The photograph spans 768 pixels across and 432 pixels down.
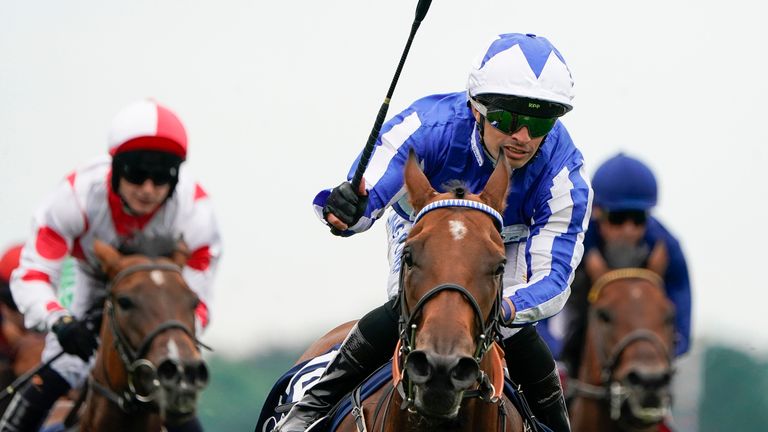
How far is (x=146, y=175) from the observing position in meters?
9.70

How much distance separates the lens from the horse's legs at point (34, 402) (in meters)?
9.51

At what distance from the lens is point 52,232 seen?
966 centimetres

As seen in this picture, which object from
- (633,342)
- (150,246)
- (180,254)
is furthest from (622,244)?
(150,246)

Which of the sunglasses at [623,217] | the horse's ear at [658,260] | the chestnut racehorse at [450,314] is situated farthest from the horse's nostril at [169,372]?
the sunglasses at [623,217]

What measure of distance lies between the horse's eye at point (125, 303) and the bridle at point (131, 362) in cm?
7

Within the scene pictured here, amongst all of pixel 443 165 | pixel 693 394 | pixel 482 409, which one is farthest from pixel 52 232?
pixel 693 394

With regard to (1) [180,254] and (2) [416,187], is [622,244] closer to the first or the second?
(1) [180,254]

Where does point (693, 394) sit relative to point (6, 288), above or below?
below

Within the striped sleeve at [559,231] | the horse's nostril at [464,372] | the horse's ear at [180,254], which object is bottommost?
the horse's ear at [180,254]

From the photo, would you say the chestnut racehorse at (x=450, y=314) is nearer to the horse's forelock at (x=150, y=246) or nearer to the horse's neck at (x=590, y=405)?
the horse's forelock at (x=150, y=246)

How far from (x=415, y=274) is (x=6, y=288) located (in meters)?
8.76

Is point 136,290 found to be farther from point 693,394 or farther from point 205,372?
point 693,394

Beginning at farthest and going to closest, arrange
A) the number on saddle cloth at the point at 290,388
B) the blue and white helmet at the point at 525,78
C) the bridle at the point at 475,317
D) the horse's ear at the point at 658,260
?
the horse's ear at the point at 658,260 → the number on saddle cloth at the point at 290,388 → the blue and white helmet at the point at 525,78 → the bridle at the point at 475,317

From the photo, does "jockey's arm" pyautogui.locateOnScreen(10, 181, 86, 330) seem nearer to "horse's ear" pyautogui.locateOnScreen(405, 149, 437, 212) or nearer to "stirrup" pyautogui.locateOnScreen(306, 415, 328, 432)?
"stirrup" pyautogui.locateOnScreen(306, 415, 328, 432)
